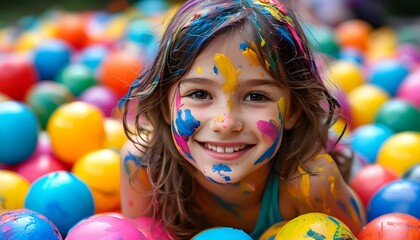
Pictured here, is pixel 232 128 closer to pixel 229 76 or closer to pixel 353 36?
pixel 229 76

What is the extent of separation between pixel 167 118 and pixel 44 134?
1.09 metres

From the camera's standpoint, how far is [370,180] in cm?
224

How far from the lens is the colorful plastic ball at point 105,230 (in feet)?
5.08

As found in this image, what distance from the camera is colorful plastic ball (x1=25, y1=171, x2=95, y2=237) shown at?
76.7 inches

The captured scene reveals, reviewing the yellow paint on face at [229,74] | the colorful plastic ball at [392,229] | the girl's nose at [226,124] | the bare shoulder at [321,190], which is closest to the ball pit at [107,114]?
the colorful plastic ball at [392,229]

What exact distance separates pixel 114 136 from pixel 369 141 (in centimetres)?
105

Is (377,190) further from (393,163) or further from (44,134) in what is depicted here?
(44,134)

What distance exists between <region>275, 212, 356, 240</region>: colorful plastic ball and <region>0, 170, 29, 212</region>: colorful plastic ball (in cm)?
92

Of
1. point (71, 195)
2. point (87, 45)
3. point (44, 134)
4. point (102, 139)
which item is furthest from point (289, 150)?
point (87, 45)

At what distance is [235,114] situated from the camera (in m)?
1.63

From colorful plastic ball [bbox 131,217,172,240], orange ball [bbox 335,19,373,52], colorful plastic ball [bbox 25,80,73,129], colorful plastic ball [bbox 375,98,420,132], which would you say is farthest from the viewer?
orange ball [bbox 335,19,373,52]

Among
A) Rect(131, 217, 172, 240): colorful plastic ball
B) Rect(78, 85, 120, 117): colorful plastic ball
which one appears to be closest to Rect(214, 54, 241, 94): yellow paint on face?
Rect(131, 217, 172, 240): colorful plastic ball

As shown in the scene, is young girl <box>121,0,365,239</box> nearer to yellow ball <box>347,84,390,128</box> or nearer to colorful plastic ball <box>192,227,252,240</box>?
colorful plastic ball <box>192,227,252,240</box>

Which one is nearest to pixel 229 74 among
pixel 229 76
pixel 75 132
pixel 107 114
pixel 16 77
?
pixel 229 76
